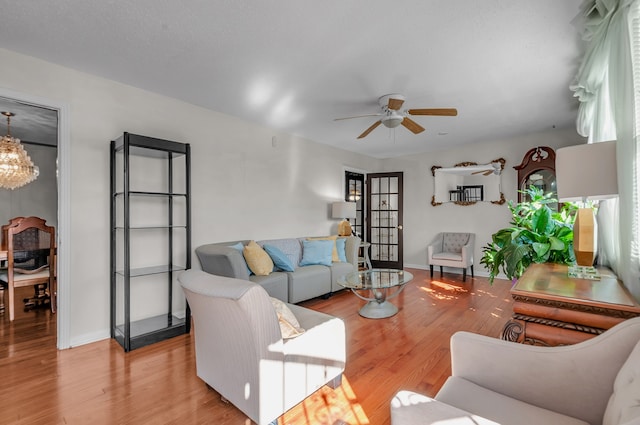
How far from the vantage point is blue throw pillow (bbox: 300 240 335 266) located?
436cm

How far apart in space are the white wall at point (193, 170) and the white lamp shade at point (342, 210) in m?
0.19

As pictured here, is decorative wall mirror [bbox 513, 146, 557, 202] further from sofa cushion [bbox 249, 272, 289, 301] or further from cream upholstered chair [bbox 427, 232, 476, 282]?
sofa cushion [bbox 249, 272, 289, 301]

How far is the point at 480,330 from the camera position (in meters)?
3.08

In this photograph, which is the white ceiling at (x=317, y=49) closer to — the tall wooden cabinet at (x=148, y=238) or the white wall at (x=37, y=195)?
the tall wooden cabinet at (x=148, y=238)

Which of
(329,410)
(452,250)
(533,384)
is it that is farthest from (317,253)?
(533,384)

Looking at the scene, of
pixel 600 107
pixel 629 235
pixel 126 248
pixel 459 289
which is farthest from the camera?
pixel 459 289

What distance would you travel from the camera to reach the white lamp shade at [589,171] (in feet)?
5.15

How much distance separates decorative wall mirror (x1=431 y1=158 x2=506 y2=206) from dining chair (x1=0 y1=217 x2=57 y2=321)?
628cm

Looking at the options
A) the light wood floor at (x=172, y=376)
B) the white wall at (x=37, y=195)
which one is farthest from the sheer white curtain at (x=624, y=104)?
the white wall at (x=37, y=195)

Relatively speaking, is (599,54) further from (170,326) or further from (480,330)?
(170,326)

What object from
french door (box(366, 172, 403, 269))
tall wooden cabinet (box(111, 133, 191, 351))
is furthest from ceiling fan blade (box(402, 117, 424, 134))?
french door (box(366, 172, 403, 269))

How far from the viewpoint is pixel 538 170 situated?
5105 millimetres

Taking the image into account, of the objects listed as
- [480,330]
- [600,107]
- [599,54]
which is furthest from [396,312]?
[599,54]

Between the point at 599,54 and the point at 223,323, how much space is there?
124 inches
